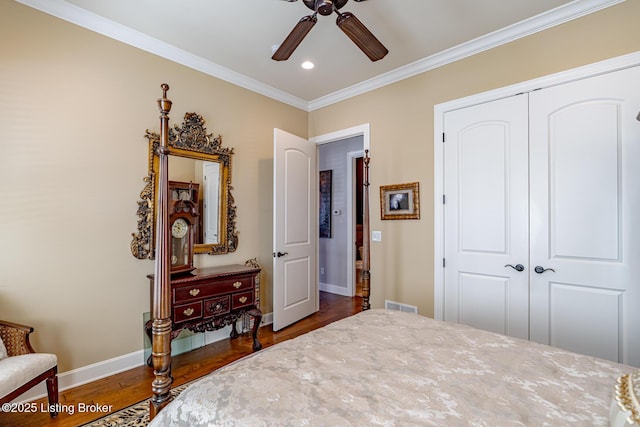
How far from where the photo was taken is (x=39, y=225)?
2.09 meters

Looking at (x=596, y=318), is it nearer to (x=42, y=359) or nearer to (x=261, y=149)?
(x=261, y=149)

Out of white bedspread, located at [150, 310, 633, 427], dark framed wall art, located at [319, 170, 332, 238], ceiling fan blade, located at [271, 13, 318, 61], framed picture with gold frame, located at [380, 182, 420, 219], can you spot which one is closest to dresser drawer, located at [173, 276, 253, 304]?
white bedspread, located at [150, 310, 633, 427]

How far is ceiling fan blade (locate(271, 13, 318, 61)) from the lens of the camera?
1.74m

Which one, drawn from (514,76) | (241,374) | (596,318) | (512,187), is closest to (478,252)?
(512,187)

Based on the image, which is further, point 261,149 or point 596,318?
point 261,149

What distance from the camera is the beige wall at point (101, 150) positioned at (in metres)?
Answer: 2.02

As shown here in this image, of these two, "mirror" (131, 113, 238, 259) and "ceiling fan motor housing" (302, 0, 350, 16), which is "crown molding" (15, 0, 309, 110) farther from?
"ceiling fan motor housing" (302, 0, 350, 16)

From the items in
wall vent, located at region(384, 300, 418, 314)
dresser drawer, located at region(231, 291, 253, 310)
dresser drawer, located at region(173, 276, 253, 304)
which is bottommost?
wall vent, located at region(384, 300, 418, 314)

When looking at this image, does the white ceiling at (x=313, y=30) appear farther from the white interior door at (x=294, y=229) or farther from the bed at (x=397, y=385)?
the bed at (x=397, y=385)

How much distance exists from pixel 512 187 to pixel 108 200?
3.27 m

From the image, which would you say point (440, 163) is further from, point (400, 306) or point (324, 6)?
point (324, 6)

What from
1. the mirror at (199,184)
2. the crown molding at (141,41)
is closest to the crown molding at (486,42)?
the crown molding at (141,41)

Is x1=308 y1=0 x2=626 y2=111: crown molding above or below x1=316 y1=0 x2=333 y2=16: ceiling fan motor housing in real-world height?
above

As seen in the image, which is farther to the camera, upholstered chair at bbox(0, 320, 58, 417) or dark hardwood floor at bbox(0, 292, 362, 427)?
dark hardwood floor at bbox(0, 292, 362, 427)
